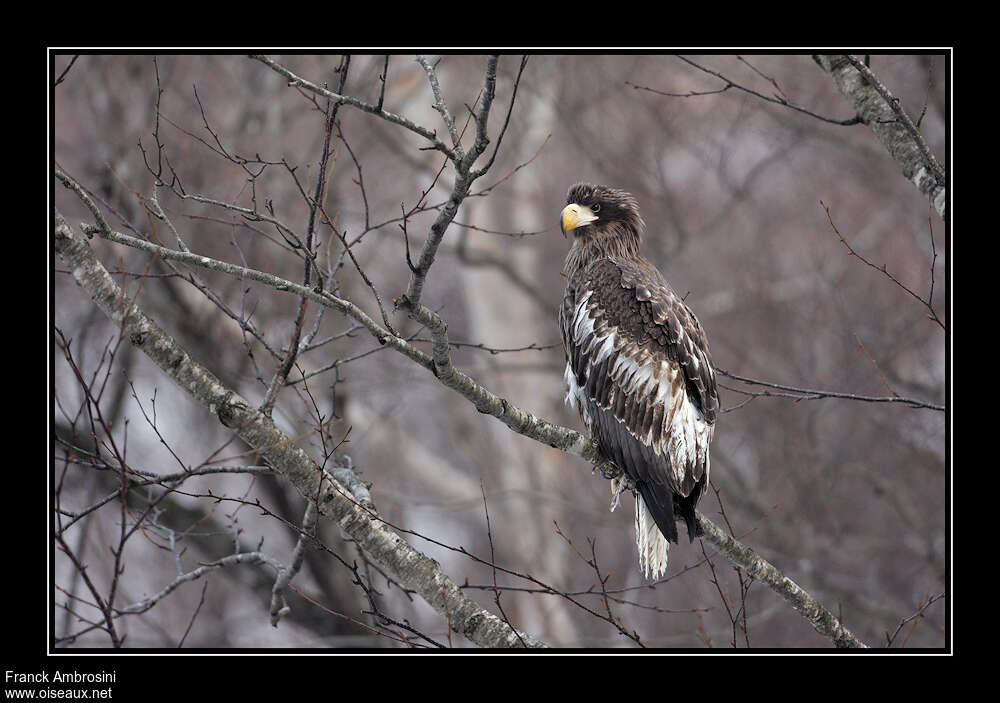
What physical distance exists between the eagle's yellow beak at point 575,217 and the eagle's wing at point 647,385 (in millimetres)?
407

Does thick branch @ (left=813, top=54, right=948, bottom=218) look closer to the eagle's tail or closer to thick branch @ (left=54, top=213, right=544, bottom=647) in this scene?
the eagle's tail

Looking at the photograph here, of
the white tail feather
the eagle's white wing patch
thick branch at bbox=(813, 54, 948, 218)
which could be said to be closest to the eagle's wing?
the eagle's white wing patch

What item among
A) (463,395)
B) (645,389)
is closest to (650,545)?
(645,389)

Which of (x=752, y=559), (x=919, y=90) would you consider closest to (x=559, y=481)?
(x=919, y=90)

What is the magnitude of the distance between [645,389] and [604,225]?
1.42 meters

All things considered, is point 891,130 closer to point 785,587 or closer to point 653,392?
point 653,392

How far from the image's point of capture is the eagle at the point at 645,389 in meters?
4.83

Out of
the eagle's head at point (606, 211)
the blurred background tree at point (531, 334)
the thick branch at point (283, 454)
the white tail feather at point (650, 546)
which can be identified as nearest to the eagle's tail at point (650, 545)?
the white tail feather at point (650, 546)

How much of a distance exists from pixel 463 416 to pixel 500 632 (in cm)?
1028

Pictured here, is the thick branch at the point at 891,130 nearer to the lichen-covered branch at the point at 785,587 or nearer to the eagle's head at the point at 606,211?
the eagle's head at the point at 606,211

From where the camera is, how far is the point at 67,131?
483 inches

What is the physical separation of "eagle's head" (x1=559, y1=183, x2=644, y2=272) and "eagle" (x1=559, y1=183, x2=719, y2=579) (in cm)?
30

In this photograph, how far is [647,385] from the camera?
5031 millimetres

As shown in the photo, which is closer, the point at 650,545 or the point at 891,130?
the point at 891,130
